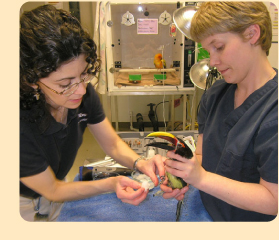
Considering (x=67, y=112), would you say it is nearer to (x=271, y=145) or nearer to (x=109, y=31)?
(x=271, y=145)

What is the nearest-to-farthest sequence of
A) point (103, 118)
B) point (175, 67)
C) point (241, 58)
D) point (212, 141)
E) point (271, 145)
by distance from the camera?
1. point (271, 145)
2. point (241, 58)
3. point (212, 141)
4. point (103, 118)
5. point (175, 67)

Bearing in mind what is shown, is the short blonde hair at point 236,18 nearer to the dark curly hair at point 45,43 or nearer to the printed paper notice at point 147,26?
the dark curly hair at point 45,43

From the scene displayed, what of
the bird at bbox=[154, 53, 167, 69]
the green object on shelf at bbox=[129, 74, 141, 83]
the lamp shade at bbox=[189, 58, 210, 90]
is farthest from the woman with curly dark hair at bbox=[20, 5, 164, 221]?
the bird at bbox=[154, 53, 167, 69]

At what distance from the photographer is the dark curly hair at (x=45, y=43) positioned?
71cm

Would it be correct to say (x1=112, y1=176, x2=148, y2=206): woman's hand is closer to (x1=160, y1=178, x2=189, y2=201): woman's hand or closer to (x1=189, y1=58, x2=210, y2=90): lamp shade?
(x1=160, y1=178, x2=189, y2=201): woman's hand

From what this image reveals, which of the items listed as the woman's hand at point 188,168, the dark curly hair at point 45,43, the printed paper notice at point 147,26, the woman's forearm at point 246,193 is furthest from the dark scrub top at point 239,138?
the printed paper notice at point 147,26

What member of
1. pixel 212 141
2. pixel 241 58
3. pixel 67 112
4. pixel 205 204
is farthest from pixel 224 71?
pixel 67 112

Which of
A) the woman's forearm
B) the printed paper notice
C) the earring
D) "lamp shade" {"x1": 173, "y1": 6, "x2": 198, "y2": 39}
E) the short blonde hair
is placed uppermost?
the printed paper notice

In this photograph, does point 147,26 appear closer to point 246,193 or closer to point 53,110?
point 53,110

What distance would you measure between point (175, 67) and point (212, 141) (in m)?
1.50

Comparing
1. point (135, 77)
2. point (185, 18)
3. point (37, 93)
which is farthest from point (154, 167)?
point (135, 77)

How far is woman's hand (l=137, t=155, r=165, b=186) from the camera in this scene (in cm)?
103

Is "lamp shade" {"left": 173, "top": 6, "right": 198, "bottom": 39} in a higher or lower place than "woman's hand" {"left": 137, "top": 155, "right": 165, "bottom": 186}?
higher

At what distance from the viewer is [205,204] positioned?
984 mm
